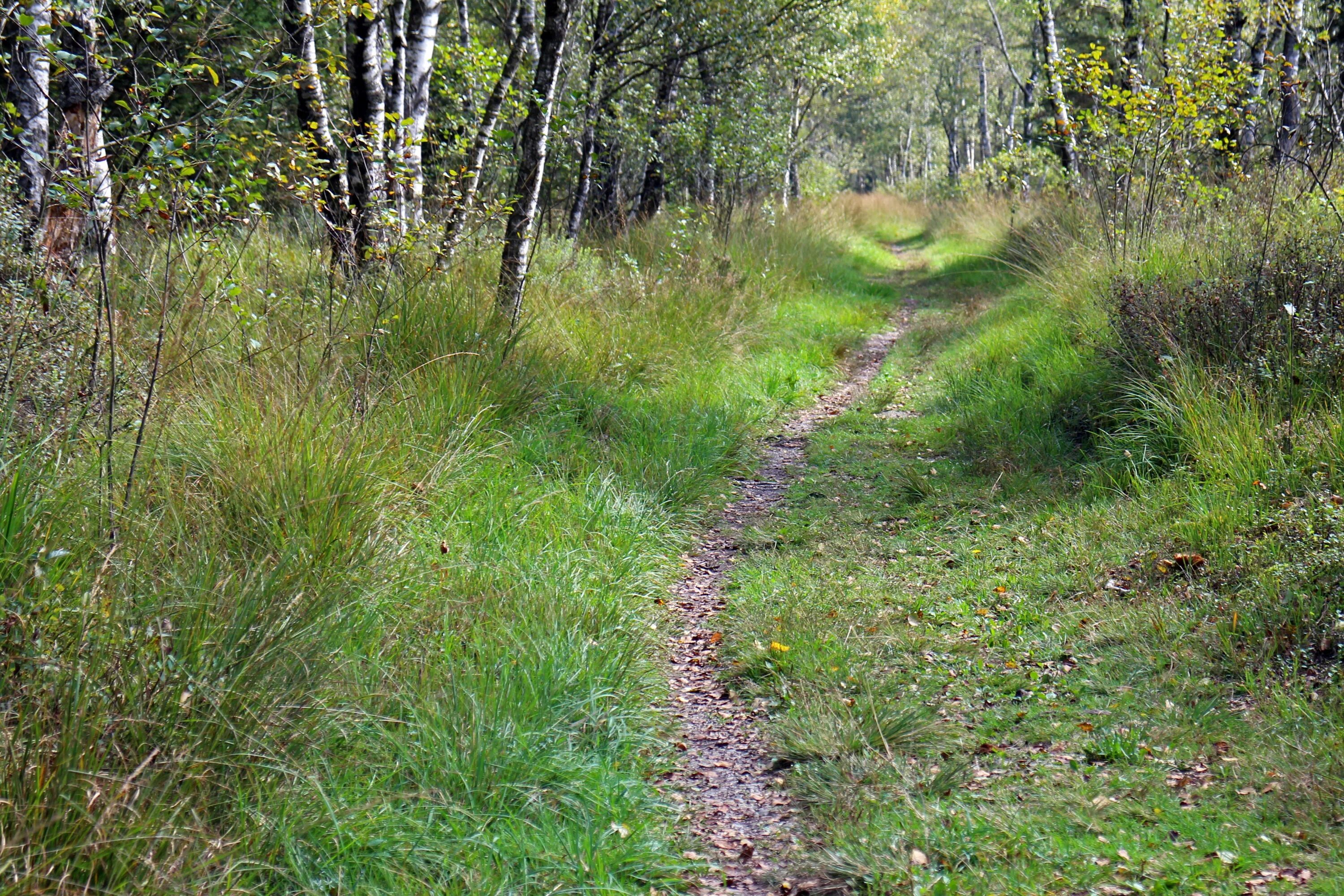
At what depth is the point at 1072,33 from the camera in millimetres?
25172

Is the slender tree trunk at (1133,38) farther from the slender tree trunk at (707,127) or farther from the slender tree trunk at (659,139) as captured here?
the slender tree trunk at (659,139)

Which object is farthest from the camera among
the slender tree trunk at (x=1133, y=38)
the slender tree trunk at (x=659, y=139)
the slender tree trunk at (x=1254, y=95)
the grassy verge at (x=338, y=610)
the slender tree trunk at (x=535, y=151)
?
the slender tree trunk at (x=1133, y=38)

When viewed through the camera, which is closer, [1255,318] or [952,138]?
[1255,318]

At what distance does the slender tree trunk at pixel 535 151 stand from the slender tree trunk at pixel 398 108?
84 centimetres

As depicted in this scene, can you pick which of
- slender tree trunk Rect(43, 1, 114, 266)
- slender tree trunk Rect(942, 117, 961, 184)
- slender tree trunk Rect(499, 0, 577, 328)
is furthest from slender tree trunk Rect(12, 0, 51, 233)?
slender tree trunk Rect(942, 117, 961, 184)

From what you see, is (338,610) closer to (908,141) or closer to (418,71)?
(418,71)

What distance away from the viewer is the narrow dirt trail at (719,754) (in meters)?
3.06

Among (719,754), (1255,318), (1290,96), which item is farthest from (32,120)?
(1290,96)

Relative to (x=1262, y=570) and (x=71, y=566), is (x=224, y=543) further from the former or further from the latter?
(x=1262, y=570)

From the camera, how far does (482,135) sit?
8172 millimetres

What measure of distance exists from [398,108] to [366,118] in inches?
30.3

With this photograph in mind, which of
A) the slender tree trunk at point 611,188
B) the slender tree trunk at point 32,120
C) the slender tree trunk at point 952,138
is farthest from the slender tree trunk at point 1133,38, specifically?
the slender tree trunk at point 952,138

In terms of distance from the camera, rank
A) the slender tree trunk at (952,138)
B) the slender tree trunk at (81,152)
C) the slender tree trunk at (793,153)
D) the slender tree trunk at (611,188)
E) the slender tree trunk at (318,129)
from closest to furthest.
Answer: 1. the slender tree trunk at (81,152)
2. the slender tree trunk at (318,129)
3. the slender tree trunk at (611,188)
4. the slender tree trunk at (793,153)
5. the slender tree trunk at (952,138)

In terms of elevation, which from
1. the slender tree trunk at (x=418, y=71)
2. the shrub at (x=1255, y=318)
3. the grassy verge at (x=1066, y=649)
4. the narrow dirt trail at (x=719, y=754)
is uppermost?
the slender tree trunk at (x=418, y=71)
